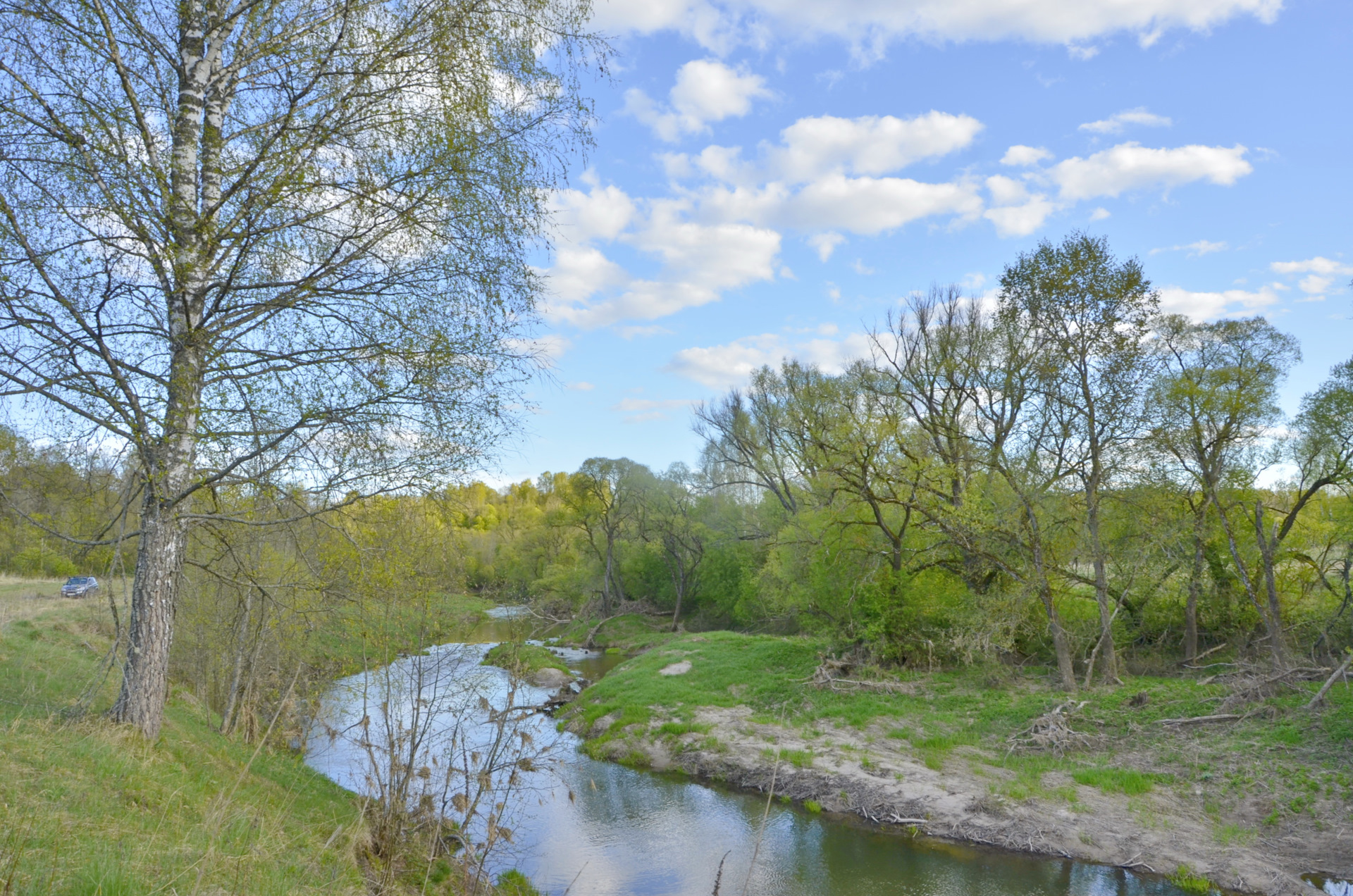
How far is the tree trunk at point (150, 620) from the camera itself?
7070 mm

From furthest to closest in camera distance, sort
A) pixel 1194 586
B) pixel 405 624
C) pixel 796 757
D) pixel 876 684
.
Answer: pixel 876 684 < pixel 1194 586 < pixel 796 757 < pixel 405 624

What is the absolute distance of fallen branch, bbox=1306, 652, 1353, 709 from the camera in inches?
555

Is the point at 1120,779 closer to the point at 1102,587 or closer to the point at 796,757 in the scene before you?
the point at 1102,587

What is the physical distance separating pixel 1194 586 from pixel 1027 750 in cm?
804

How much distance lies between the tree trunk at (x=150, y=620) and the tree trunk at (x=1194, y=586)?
20454 millimetres

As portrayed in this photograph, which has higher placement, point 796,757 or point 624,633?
point 796,757

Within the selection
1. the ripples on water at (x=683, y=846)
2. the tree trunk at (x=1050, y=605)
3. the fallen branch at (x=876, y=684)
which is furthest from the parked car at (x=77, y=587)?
the tree trunk at (x=1050, y=605)

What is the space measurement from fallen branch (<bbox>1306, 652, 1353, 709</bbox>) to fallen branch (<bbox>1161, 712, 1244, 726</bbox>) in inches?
48.3

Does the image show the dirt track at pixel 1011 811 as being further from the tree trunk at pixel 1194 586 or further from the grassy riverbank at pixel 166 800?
the tree trunk at pixel 1194 586

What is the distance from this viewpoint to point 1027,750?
50.9 feet

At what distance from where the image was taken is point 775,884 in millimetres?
11711

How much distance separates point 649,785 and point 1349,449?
695 inches

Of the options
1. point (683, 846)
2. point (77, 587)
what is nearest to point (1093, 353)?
point (683, 846)

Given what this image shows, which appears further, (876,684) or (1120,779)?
(876,684)
